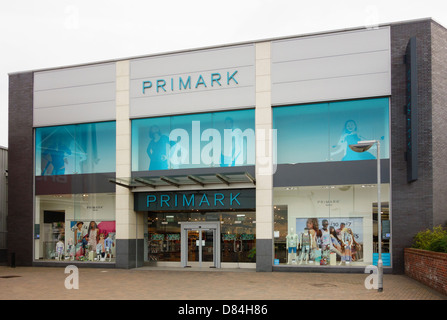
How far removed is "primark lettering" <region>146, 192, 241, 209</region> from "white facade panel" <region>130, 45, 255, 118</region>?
3966 mm

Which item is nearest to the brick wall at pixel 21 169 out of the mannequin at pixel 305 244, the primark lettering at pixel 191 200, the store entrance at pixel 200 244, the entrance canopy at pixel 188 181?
the entrance canopy at pixel 188 181

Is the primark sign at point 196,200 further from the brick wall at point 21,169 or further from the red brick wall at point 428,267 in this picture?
the red brick wall at point 428,267

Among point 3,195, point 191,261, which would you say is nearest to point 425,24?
point 191,261

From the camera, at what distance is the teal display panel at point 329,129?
66.3 feet

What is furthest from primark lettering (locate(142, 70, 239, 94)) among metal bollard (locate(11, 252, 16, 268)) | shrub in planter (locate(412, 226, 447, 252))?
metal bollard (locate(11, 252, 16, 268))

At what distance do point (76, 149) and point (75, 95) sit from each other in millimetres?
2758

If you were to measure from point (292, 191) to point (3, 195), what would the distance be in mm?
18405

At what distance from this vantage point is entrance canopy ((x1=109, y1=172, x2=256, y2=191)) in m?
20.8

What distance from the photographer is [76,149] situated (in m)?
24.4

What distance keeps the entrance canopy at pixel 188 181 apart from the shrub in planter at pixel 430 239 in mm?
7049

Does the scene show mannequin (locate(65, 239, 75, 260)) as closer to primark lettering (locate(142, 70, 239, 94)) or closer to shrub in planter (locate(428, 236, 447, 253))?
primark lettering (locate(142, 70, 239, 94))

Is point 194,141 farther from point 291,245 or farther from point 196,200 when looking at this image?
point 291,245

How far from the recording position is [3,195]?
29.3m

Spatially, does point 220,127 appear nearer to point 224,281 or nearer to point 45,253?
point 224,281
